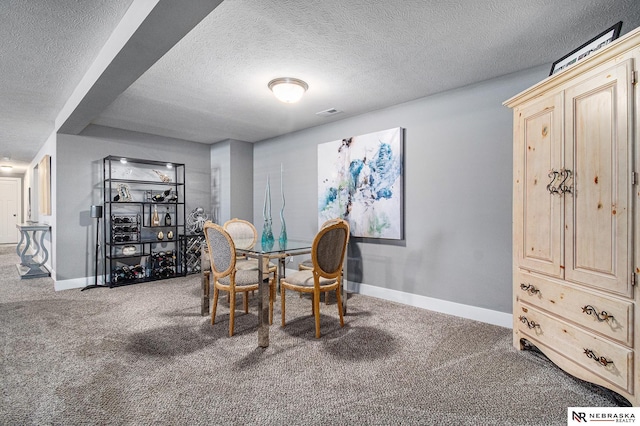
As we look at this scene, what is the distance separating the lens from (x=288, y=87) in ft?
9.84

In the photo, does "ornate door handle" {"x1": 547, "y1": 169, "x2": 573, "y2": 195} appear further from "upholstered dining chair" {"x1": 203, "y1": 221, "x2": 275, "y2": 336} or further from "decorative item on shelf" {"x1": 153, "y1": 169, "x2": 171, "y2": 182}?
"decorative item on shelf" {"x1": 153, "y1": 169, "x2": 171, "y2": 182}

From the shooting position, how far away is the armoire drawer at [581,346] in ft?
5.29

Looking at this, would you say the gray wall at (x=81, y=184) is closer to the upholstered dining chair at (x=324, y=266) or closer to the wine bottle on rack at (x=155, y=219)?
the wine bottle on rack at (x=155, y=219)

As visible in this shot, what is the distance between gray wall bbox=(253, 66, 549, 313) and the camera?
2.95m

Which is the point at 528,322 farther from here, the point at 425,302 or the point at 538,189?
the point at 425,302

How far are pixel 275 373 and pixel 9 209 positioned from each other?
40.6ft

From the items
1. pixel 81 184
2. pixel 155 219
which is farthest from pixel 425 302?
pixel 81 184

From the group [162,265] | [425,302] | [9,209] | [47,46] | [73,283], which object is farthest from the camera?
[9,209]

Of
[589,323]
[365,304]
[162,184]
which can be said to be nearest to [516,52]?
[589,323]

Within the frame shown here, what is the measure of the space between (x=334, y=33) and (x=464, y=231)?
7.27 feet

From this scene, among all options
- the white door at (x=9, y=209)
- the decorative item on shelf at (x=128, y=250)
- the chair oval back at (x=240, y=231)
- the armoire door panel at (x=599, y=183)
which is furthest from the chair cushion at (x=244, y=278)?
the white door at (x=9, y=209)

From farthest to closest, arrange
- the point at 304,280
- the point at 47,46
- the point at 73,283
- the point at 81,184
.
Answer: the point at 81,184 → the point at 73,283 → the point at 304,280 → the point at 47,46

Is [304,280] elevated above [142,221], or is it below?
below

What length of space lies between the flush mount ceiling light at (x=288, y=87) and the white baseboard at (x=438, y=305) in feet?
8.08
